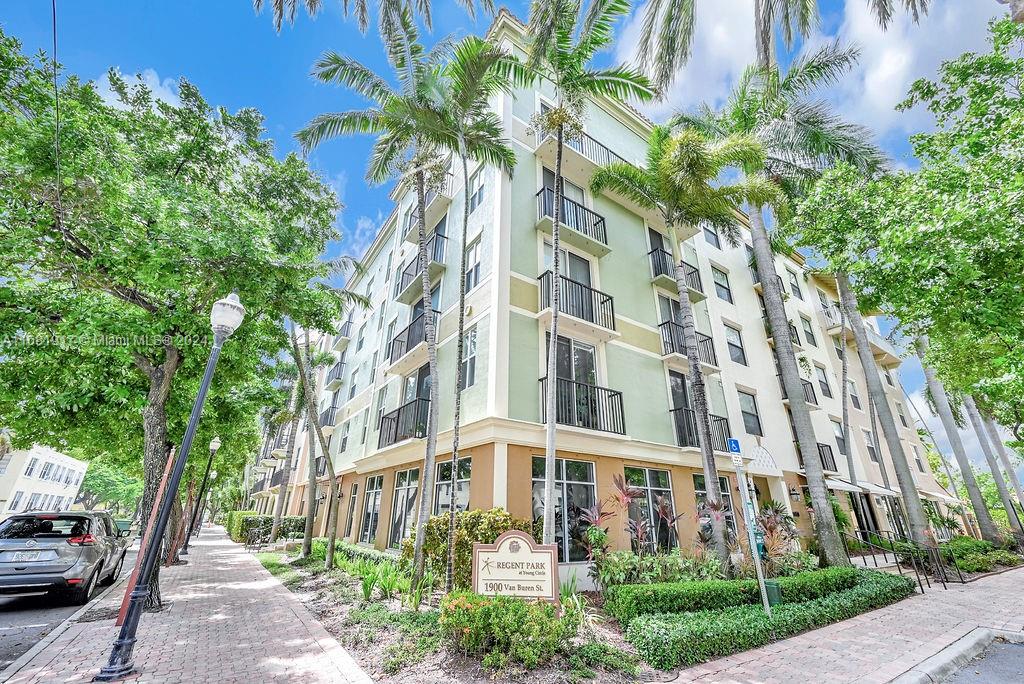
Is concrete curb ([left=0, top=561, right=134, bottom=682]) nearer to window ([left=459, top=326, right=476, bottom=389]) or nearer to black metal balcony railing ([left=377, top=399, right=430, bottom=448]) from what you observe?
black metal balcony railing ([left=377, top=399, right=430, bottom=448])

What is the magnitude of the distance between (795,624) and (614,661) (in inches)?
155

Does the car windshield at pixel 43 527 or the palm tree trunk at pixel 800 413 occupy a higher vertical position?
the palm tree trunk at pixel 800 413

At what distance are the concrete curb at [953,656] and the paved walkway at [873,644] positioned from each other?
0.10m

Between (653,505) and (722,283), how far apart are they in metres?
11.5

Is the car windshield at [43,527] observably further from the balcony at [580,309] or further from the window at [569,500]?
the balcony at [580,309]

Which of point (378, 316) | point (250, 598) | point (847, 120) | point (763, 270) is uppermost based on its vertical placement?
point (847, 120)

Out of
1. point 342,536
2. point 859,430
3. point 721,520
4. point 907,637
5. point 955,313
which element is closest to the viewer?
point 907,637

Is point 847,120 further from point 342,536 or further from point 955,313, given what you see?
point 342,536

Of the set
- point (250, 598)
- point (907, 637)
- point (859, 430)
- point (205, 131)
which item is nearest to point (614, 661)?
point (907, 637)

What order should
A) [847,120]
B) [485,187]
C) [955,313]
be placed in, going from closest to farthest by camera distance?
[955,313] → [485,187] → [847,120]

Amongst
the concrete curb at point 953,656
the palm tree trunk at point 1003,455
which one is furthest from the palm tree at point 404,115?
the palm tree trunk at point 1003,455

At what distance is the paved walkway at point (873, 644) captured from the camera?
5.38 meters

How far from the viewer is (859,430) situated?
69.3 feet

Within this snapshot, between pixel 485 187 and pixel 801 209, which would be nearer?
pixel 801 209
